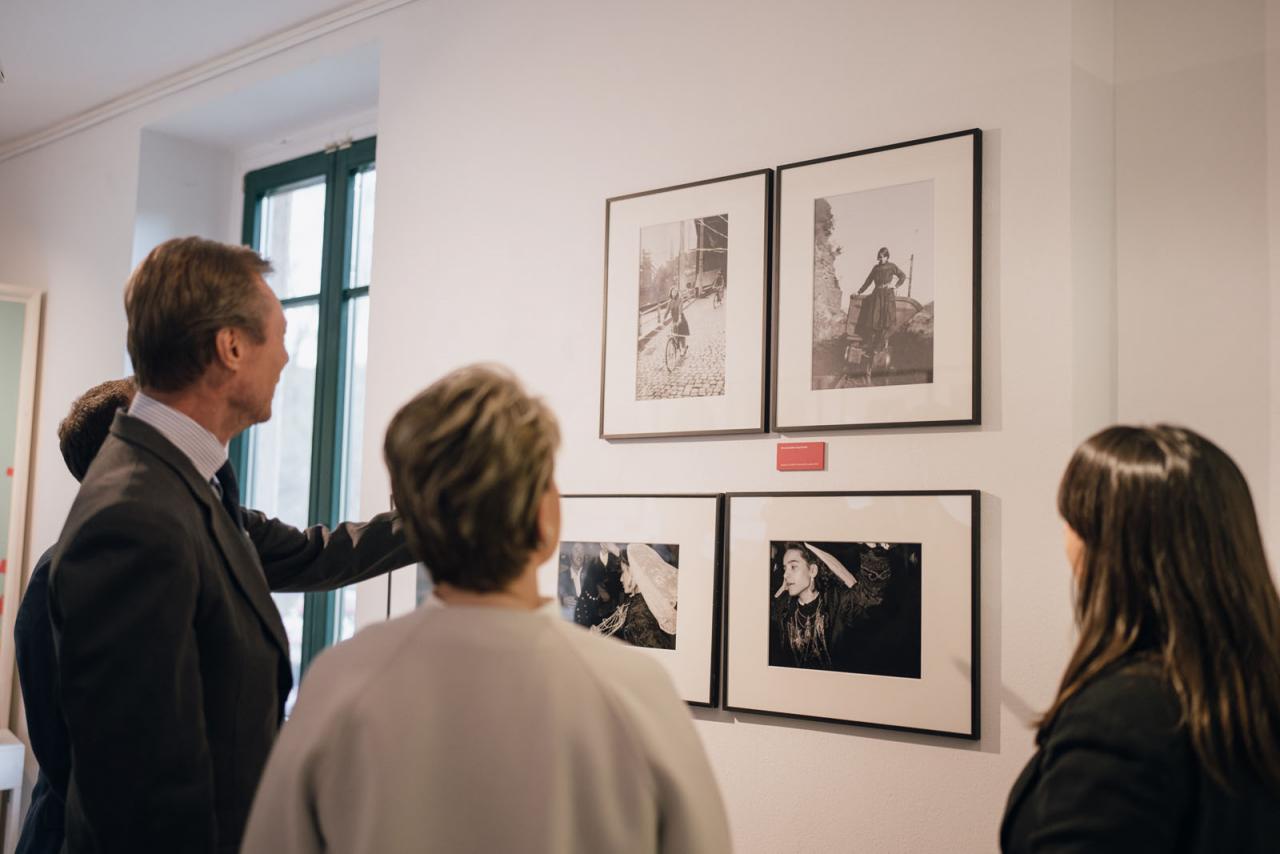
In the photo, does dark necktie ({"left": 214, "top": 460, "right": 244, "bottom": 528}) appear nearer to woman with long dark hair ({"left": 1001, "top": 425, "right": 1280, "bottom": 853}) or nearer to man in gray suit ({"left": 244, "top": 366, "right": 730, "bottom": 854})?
man in gray suit ({"left": 244, "top": 366, "right": 730, "bottom": 854})

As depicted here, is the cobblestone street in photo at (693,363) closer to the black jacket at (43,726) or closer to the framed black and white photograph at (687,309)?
the framed black and white photograph at (687,309)

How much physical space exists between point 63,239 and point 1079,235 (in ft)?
14.5

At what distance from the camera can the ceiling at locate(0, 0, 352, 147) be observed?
13.0 feet

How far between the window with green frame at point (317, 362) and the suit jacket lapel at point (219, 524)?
8.66ft

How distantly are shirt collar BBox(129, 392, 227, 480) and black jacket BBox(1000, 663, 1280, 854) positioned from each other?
1.18 meters

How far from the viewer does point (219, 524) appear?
Result: 1.58 metres

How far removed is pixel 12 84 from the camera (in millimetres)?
4680

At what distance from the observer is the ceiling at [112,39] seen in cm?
395

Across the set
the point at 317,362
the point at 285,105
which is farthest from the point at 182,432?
the point at 285,105

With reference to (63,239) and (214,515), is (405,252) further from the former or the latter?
(63,239)

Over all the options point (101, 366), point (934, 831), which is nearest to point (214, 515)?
point (934, 831)

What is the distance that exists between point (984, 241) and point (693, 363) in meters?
0.76

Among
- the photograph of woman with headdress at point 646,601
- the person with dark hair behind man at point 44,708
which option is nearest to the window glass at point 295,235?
the photograph of woman with headdress at point 646,601

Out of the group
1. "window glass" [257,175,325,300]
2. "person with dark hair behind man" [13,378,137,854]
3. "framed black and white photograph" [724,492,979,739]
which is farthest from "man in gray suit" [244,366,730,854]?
"window glass" [257,175,325,300]
